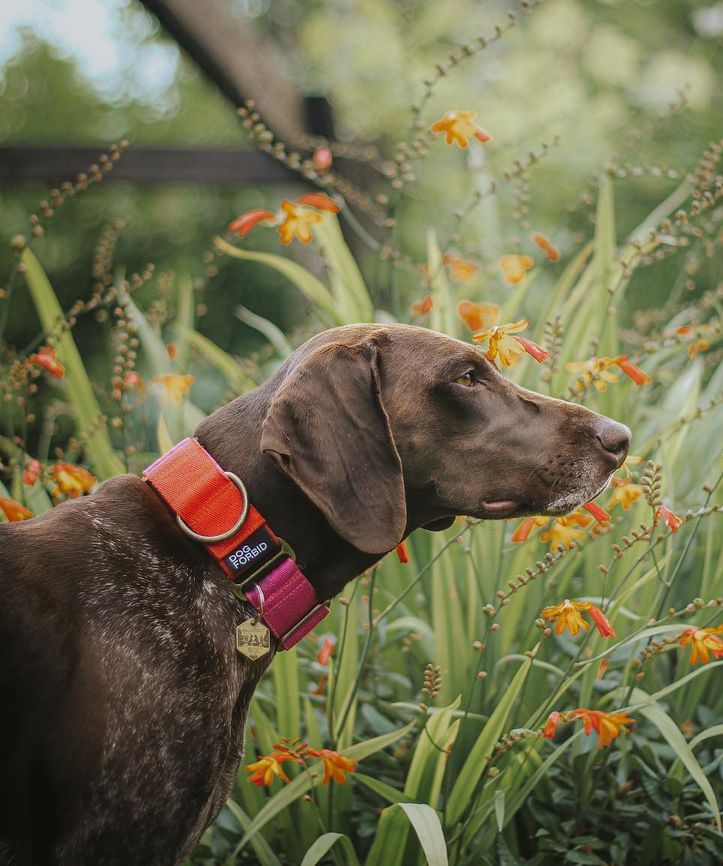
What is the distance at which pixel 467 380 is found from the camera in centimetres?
249

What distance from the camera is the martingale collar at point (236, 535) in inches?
87.9

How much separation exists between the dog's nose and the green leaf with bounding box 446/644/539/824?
0.54m

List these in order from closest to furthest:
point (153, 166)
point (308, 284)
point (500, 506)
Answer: point (500, 506) → point (308, 284) → point (153, 166)

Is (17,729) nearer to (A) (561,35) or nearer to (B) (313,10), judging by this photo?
(A) (561,35)

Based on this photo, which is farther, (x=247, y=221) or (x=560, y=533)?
(x=247, y=221)

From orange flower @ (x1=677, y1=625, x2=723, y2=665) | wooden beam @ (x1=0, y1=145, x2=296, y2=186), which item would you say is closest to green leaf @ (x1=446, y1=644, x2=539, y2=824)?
orange flower @ (x1=677, y1=625, x2=723, y2=665)

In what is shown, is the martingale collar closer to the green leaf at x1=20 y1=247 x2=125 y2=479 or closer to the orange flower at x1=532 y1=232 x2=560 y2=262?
the green leaf at x1=20 y1=247 x2=125 y2=479

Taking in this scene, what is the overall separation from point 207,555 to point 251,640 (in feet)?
0.70

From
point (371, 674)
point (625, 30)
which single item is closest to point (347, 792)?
point (371, 674)

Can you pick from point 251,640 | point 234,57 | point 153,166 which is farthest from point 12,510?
point 153,166

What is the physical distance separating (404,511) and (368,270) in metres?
4.79

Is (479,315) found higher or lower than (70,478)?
lower

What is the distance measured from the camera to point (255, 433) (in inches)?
93.4

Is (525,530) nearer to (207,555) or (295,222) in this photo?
(207,555)
